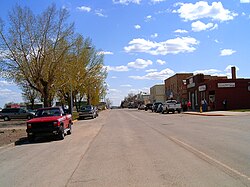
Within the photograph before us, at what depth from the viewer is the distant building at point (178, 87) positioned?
3075 inches

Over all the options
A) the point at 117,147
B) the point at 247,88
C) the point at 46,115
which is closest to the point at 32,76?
the point at 46,115

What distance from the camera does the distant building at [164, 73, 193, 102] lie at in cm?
7809

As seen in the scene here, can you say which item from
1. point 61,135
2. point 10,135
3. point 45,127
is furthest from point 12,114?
point 45,127

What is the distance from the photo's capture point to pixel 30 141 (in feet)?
65.0

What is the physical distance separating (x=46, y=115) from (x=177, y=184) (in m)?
14.8

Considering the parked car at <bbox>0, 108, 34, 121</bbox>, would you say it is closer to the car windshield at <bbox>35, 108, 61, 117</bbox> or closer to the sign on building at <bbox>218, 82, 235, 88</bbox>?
the sign on building at <bbox>218, 82, 235, 88</bbox>

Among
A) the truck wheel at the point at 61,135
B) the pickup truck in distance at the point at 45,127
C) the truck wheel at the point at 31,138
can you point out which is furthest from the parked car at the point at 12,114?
the truck wheel at the point at 61,135

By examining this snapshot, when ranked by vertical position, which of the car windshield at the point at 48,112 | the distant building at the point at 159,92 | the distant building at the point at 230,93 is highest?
the distant building at the point at 159,92

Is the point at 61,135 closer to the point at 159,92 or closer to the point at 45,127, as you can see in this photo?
the point at 45,127

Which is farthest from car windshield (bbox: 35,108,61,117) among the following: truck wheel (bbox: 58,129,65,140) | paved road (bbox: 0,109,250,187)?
paved road (bbox: 0,109,250,187)

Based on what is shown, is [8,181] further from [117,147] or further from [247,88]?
[247,88]

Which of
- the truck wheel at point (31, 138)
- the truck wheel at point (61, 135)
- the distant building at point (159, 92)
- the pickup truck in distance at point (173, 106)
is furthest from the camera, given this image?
the distant building at point (159, 92)

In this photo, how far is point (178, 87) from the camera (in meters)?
87.2

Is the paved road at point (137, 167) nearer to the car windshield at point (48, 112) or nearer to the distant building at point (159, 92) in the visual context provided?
the car windshield at point (48, 112)
